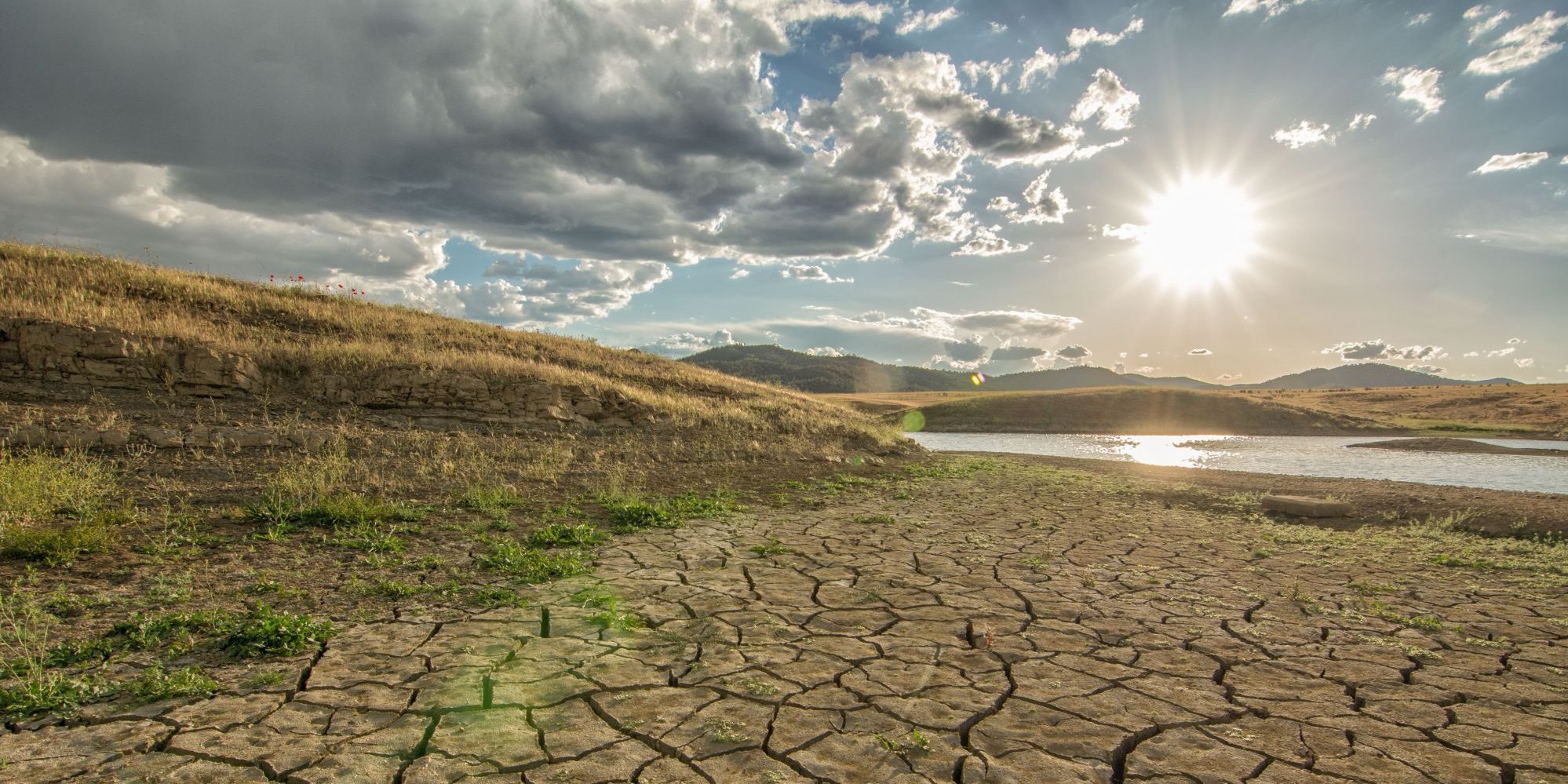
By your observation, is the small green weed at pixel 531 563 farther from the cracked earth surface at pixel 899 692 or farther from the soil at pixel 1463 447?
the soil at pixel 1463 447

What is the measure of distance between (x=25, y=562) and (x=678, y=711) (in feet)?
17.9

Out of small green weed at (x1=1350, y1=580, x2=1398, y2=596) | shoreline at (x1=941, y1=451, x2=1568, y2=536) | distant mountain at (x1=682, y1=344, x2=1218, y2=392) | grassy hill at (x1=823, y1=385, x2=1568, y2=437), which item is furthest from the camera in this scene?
distant mountain at (x1=682, y1=344, x2=1218, y2=392)

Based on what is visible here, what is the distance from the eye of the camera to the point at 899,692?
3.92 meters

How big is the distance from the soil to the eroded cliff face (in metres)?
32.0

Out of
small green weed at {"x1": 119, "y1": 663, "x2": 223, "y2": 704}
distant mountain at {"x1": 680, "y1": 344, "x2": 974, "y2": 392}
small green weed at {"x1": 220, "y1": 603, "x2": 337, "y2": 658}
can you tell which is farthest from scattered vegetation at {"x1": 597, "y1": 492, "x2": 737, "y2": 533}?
distant mountain at {"x1": 680, "y1": 344, "x2": 974, "y2": 392}

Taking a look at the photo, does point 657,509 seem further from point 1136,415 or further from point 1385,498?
point 1136,415

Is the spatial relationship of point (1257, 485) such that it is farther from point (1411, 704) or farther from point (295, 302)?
point (295, 302)

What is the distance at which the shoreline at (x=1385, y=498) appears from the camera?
31.6 ft

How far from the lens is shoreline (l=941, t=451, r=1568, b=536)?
9.64 meters

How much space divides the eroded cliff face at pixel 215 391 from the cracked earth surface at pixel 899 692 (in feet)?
26.7

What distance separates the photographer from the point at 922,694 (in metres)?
3.90

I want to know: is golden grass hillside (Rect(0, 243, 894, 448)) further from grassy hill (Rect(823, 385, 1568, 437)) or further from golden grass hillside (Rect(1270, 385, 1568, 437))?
golden grass hillside (Rect(1270, 385, 1568, 437))

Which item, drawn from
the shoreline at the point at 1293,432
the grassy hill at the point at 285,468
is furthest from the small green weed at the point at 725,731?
the shoreline at the point at 1293,432

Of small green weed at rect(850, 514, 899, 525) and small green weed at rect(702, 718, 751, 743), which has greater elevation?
small green weed at rect(850, 514, 899, 525)
